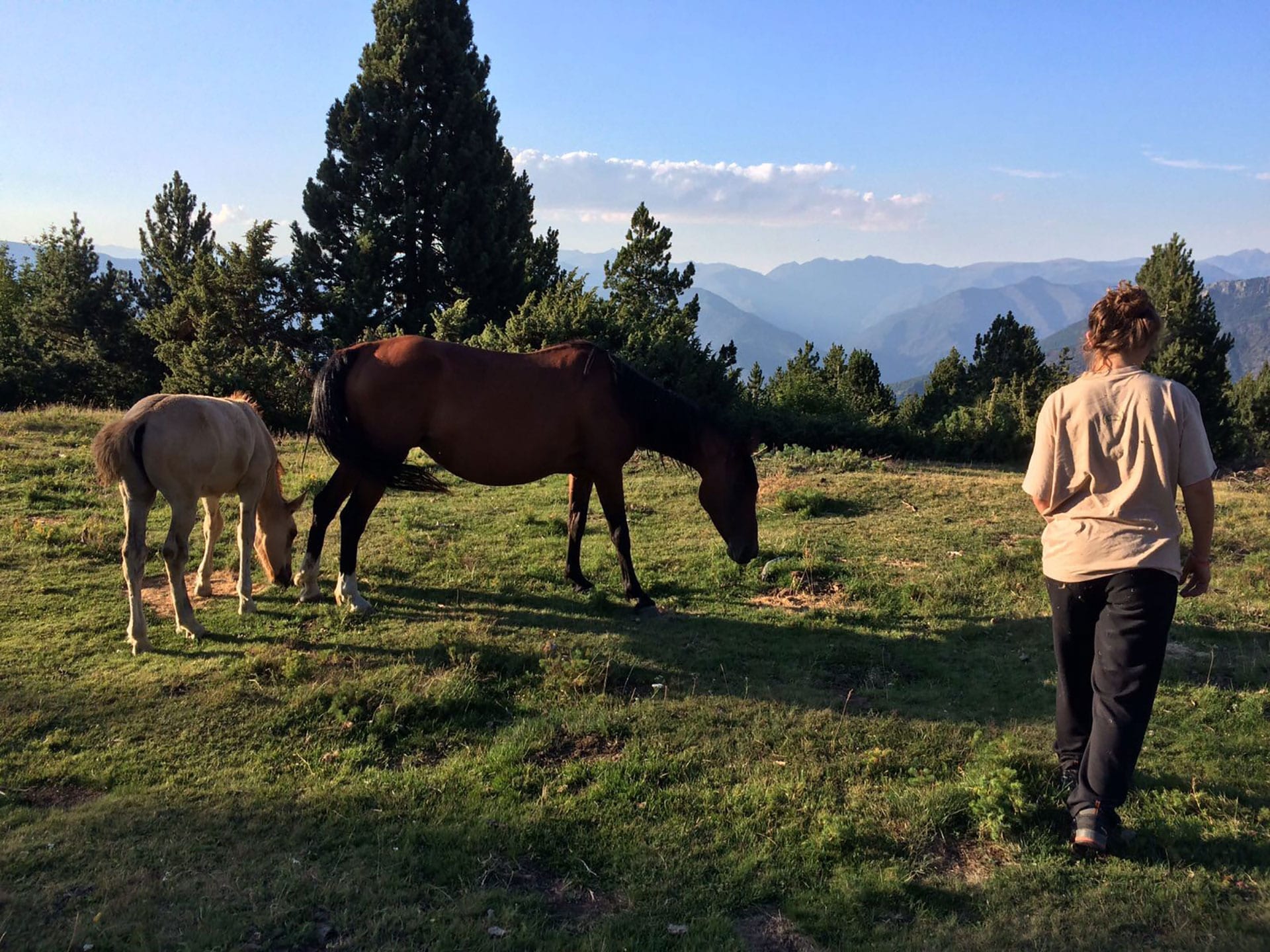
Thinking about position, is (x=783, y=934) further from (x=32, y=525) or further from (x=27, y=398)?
(x=27, y=398)

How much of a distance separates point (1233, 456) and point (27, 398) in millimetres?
Result: 46627

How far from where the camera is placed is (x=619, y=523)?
21.2 ft

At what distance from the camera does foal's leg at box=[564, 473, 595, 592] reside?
6.70m

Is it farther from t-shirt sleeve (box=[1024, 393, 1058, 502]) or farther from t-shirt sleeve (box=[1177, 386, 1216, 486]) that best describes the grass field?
t-shirt sleeve (box=[1177, 386, 1216, 486])

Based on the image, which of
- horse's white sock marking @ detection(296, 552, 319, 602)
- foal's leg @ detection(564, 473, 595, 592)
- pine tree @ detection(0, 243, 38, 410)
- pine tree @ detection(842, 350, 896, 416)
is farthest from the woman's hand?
pine tree @ detection(0, 243, 38, 410)

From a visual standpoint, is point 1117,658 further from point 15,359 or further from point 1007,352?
point 1007,352

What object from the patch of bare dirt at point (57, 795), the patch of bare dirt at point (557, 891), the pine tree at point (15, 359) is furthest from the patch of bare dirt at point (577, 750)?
the pine tree at point (15, 359)

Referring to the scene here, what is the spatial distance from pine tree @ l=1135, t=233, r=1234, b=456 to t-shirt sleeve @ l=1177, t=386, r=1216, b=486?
34.0 metres

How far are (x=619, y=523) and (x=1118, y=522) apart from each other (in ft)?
13.0

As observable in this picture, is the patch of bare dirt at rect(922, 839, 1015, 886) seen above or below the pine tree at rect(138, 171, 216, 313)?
below

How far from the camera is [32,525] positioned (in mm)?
7297

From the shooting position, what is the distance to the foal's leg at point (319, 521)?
6141mm

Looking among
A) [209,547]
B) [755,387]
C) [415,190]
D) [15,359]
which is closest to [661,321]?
[755,387]

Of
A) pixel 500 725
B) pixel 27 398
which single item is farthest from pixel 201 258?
pixel 500 725
